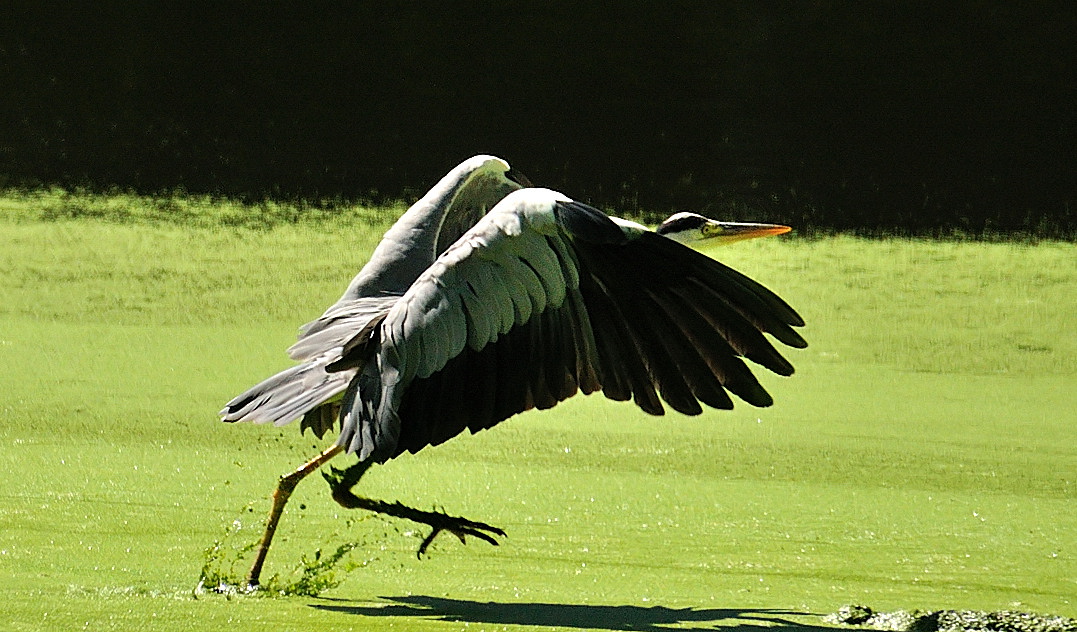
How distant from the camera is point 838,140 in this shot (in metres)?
6.95

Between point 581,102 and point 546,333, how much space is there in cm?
519

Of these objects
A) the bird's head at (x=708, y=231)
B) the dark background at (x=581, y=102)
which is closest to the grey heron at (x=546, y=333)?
the bird's head at (x=708, y=231)

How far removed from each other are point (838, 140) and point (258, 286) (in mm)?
2963

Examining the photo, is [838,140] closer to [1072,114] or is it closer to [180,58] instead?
[1072,114]

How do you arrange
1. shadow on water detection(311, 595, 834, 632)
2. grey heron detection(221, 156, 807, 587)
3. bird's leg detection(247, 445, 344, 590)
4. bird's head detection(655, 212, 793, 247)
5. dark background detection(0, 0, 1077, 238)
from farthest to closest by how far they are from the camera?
dark background detection(0, 0, 1077, 238) → bird's head detection(655, 212, 793, 247) → bird's leg detection(247, 445, 344, 590) → shadow on water detection(311, 595, 834, 632) → grey heron detection(221, 156, 807, 587)

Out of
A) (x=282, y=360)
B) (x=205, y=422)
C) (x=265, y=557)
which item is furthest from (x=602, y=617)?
(x=282, y=360)

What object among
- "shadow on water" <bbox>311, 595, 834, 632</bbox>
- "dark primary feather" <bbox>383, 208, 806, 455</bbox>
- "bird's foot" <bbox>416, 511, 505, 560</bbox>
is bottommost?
"shadow on water" <bbox>311, 595, 834, 632</bbox>

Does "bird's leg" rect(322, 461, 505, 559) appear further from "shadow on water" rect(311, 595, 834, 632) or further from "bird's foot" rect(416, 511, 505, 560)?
"shadow on water" rect(311, 595, 834, 632)

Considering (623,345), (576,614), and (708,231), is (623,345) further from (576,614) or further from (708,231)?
(708,231)

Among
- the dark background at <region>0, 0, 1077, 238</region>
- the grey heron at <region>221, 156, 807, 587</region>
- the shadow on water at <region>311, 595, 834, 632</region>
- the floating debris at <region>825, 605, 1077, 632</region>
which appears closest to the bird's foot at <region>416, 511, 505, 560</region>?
the shadow on water at <region>311, 595, 834, 632</region>

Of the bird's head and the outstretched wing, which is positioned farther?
the bird's head

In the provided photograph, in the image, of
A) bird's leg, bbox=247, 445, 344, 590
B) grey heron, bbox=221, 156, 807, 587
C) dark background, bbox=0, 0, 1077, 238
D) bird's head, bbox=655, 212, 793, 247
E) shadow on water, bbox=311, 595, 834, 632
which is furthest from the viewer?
dark background, bbox=0, 0, 1077, 238

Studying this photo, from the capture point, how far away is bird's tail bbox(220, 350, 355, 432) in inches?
91.2

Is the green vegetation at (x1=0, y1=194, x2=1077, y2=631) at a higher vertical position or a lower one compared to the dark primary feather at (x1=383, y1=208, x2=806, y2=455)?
lower
